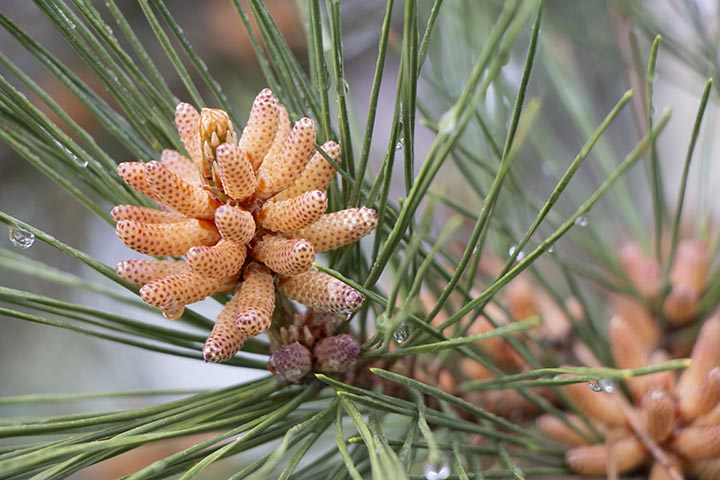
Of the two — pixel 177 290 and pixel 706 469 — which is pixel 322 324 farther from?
pixel 706 469

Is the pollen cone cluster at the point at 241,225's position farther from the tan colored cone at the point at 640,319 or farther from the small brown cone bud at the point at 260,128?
the tan colored cone at the point at 640,319

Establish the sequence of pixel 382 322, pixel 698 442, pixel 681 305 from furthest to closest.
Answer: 1. pixel 681 305
2. pixel 698 442
3. pixel 382 322

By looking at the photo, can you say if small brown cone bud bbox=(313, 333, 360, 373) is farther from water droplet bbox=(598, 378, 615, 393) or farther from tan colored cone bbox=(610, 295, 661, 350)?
tan colored cone bbox=(610, 295, 661, 350)

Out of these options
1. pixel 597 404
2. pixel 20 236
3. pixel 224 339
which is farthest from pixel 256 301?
pixel 597 404

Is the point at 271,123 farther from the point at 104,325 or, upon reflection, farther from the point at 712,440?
the point at 712,440

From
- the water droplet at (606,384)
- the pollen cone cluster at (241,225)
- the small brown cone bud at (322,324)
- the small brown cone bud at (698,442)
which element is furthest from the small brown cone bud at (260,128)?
the small brown cone bud at (698,442)
